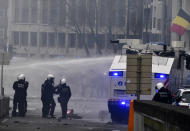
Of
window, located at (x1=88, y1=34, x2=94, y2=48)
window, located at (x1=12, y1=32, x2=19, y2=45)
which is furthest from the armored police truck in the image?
window, located at (x1=12, y1=32, x2=19, y2=45)

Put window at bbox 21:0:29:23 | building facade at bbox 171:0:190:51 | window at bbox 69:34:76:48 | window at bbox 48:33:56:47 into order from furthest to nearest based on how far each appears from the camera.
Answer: window at bbox 48:33:56:47 < window at bbox 69:34:76:48 < window at bbox 21:0:29:23 < building facade at bbox 171:0:190:51

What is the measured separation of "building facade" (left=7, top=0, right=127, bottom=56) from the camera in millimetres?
62969

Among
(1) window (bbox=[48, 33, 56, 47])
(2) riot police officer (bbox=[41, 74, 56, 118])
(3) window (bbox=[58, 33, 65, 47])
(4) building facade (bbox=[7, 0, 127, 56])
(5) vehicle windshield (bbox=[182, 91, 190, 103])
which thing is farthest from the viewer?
(1) window (bbox=[48, 33, 56, 47])

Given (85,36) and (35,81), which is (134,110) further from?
(85,36)

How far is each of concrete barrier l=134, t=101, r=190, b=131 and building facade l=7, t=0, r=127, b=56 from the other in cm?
4917

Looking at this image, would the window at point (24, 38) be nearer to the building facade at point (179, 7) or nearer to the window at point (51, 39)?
the window at point (51, 39)

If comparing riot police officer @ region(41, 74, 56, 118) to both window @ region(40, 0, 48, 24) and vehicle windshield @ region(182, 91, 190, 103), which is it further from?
window @ region(40, 0, 48, 24)

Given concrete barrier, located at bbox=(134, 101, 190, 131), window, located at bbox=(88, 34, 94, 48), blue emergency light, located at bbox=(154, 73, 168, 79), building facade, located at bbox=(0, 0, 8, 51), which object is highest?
building facade, located at bbox=(0, 0, 8, 51)

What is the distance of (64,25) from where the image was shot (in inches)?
2667

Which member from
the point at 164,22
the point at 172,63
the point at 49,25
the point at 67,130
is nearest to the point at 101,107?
the point at 172,63

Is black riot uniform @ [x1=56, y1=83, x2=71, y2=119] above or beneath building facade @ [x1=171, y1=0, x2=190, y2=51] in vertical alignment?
beneath

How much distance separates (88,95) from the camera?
40875mm

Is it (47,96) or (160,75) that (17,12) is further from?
(160,75)

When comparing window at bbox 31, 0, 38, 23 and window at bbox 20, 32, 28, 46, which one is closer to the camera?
window at bbox 31, 0, 38, 23
